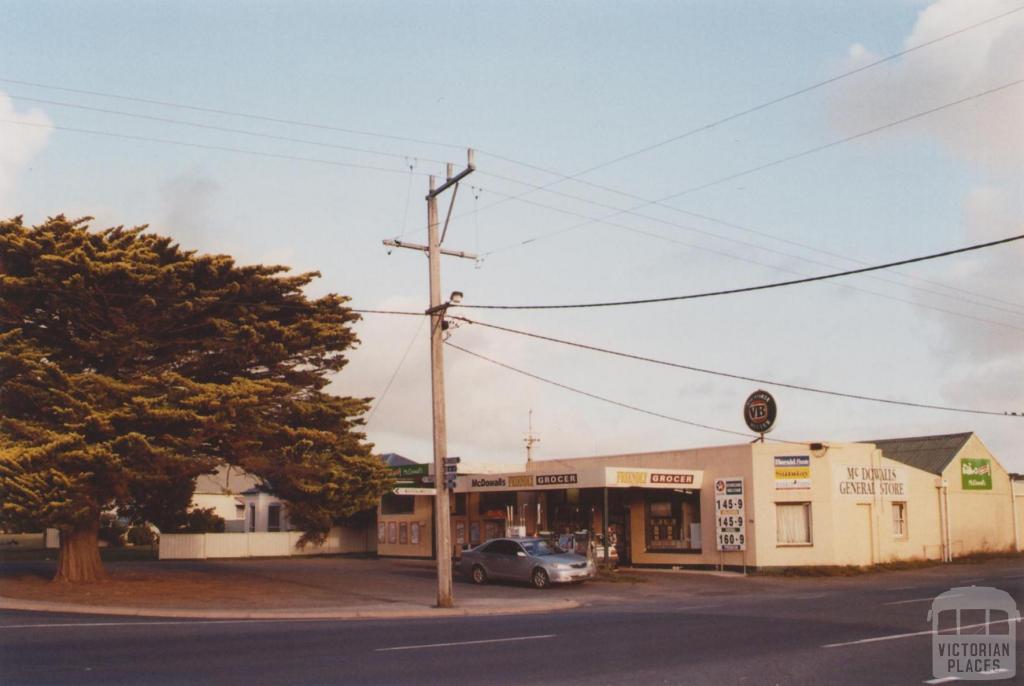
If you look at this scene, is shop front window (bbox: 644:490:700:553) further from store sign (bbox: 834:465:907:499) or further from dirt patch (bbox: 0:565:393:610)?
dirt patch (bbox: 0:565:393:610)

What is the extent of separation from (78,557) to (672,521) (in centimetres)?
2170

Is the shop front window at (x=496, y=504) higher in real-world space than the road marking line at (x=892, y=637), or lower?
higher

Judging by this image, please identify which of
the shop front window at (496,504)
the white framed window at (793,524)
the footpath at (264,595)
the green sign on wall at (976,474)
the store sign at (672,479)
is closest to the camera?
the footpath at (264,595)

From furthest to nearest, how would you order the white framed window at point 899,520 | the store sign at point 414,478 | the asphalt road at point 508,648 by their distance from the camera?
the store sign at point 414,478 < the white framed window at point 899,520 < the asphalt road at point 508,648

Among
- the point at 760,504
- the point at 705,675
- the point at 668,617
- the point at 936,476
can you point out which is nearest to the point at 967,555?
the point at 936,476

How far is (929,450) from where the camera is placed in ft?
157

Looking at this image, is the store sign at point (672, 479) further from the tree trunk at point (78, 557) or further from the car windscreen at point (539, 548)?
the tree trunk at point (78, 557)

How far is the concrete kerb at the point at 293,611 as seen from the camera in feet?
70.0

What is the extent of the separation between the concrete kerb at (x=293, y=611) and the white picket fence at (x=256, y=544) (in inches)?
877

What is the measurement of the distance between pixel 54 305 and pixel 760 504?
24723 mm

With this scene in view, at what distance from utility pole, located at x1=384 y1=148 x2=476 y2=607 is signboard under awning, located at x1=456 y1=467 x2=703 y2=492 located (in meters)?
11.6

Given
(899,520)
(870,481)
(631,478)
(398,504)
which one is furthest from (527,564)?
(398,504)

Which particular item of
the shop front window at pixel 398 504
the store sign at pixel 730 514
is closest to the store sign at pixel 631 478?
the store sign at pixel 730 514

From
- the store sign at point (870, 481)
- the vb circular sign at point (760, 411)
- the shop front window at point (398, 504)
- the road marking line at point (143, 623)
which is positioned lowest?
the road marking line at point (143, 623)
